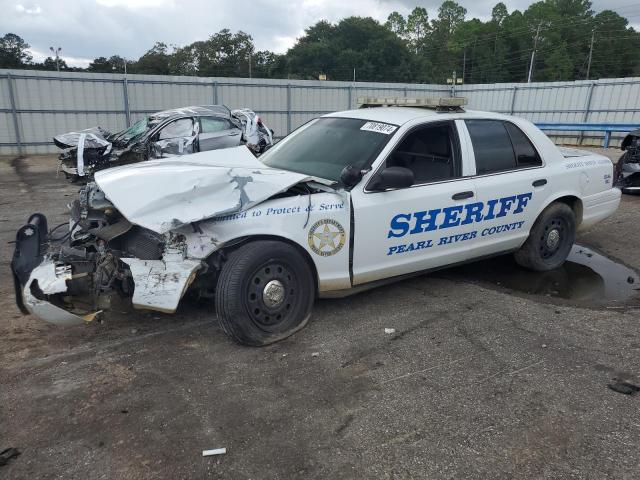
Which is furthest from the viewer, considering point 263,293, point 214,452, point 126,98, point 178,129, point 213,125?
point 126,98

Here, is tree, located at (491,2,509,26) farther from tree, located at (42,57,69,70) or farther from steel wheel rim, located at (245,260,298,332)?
steel wheel rim, located at (245,260,298,332)

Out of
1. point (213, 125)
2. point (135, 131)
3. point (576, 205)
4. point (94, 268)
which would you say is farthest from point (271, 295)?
point (135, 131)

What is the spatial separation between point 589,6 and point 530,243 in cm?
9262

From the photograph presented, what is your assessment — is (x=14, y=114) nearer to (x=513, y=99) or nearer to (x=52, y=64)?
(x=513, y=99)

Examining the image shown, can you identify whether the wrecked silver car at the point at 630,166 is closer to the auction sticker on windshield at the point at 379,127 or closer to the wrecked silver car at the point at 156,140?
the auction sticker on windshield at the point at 379,127

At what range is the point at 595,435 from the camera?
2736mm

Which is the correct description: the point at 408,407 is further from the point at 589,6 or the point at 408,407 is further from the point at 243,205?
the point at 589,6

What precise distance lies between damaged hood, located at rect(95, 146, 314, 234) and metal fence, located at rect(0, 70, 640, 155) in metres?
16.6

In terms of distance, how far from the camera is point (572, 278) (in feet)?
17.6

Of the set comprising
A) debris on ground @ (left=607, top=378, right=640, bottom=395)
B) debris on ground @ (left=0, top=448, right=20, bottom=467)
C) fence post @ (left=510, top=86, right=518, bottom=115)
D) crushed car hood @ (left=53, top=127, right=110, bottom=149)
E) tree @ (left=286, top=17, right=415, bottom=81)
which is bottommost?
debris on ground @ (left=0, top=448, right=20, bottom=467)

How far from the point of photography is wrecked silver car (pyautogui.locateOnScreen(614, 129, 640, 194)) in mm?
9219

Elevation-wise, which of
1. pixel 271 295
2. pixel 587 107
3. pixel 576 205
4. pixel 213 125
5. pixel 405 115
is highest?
pixel 587 107

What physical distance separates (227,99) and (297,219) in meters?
18.3

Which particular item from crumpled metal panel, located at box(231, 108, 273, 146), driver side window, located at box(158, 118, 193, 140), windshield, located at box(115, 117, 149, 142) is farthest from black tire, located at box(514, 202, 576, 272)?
windshield, located at box(115, 117, 149, 142)
